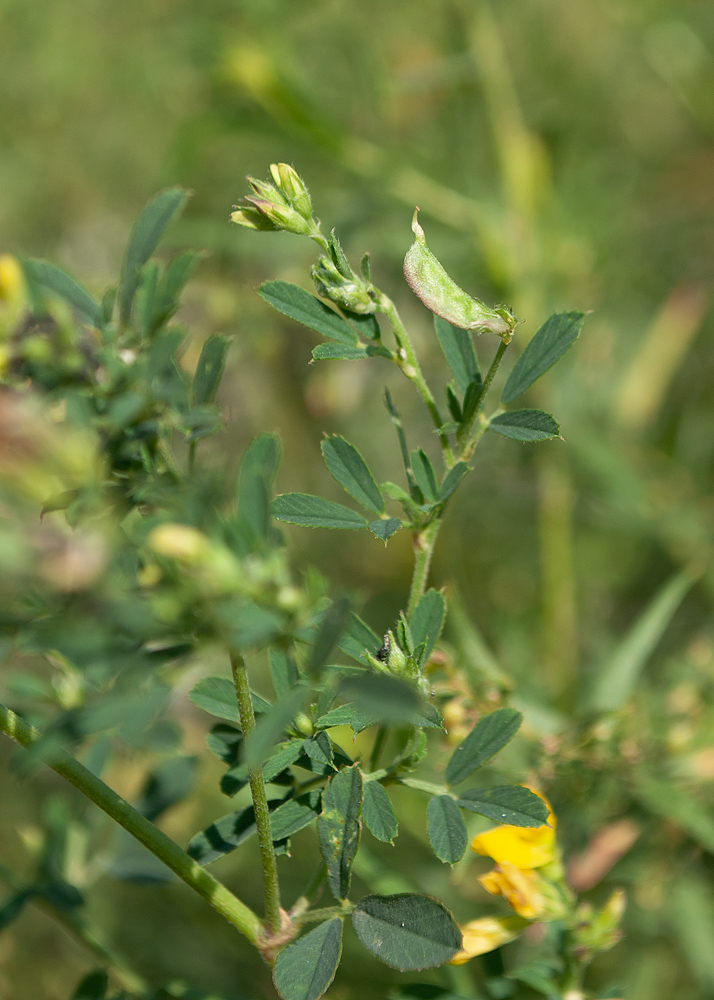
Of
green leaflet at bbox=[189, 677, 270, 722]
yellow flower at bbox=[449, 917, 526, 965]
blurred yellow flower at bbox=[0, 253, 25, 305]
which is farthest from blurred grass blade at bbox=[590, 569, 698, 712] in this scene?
blurred yellow flower at bbox=[0, 253, 25, 305]

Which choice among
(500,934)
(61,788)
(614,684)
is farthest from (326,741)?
(61,788)

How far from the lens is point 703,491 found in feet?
5.72

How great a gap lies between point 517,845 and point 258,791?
27 cm

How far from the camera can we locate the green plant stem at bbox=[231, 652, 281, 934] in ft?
1.74

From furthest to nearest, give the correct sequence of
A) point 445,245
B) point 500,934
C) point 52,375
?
point 445,245
point 500,934
point 52,375

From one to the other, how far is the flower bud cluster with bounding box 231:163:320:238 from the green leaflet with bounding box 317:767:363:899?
1.23 ft

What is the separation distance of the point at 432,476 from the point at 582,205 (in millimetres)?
1379

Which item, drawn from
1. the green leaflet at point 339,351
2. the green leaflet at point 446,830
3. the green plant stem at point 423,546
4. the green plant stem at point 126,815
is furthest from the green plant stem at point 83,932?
the green leaflet at point 339,351

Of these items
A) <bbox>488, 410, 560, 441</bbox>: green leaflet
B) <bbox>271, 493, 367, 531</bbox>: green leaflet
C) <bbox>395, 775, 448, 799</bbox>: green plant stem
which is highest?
<bbox>488, 410, 560, 441</bbox>: green leaflet

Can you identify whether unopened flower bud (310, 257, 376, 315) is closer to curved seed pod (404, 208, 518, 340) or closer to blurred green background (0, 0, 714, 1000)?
curved seed pod (404, 208, 518, 340)

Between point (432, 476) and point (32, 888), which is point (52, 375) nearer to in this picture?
point (432, 476)

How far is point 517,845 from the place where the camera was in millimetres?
708

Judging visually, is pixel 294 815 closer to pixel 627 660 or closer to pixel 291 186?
pixel 291 186

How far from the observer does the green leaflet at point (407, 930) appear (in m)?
0.57
